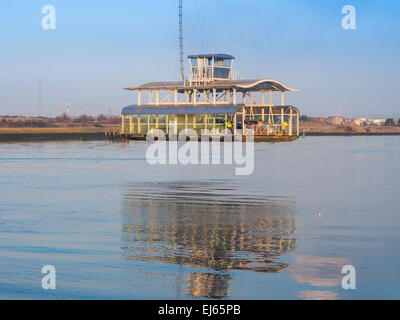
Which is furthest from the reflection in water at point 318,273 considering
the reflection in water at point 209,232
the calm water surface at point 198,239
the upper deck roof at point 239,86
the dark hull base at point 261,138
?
the dark hull base at point 261,138

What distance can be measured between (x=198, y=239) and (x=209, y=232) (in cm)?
119

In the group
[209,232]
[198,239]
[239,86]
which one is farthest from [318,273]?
[239,86]

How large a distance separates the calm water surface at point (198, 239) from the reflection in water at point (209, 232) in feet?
0.13

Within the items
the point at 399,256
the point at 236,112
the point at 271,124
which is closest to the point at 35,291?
the point at 399,256

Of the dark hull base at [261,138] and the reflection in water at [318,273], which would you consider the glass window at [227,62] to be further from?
the reflection in water at [318,273]

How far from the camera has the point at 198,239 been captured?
18453 mm

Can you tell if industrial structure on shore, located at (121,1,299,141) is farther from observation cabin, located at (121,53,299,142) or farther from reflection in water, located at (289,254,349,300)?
reflection in water, located at (289,254,349,300)

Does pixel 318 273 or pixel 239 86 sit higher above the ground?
pixel 239 86

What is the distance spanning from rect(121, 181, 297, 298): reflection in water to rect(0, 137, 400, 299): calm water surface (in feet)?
0.13

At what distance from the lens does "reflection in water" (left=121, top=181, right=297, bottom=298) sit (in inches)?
598

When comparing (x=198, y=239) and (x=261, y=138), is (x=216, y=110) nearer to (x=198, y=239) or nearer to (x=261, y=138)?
(x=261, y=138)

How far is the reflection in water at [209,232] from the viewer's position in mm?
15195

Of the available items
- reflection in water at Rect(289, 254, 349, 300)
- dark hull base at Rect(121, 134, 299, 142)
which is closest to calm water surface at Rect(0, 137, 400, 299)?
reflection in water at Rect(289, 254, 349, 300)
